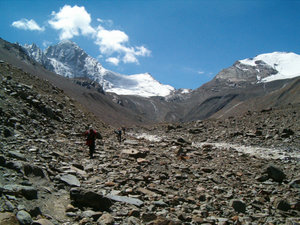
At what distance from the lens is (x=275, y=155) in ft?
47.7

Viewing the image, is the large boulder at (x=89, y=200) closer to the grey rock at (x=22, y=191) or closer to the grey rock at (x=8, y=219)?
the grey rock at (x=22, y=191)

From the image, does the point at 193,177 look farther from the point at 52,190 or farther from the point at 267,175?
the point at 52,190

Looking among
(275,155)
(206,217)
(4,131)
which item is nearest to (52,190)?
(206,217)

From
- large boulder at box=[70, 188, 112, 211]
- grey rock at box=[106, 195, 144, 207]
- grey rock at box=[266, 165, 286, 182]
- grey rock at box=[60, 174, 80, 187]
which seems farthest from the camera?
grey rock at box=[266, 165, 286, 182]

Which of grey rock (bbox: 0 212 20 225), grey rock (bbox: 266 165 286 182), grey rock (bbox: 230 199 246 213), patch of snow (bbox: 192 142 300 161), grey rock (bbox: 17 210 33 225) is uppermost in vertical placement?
patch of snow (bbox: 192 142 300 161)

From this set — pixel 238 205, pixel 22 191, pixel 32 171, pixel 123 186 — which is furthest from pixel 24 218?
pixel 238 205

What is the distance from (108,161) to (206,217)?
5.09m

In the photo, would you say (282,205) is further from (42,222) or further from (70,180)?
(42,222)

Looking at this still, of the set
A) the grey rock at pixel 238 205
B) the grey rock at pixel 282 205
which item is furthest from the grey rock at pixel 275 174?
the grey rock at pixel 238 205

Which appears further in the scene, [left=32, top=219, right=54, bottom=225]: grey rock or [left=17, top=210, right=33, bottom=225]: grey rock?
[left=32, top=219, right=54, bottom=225]: grey rock

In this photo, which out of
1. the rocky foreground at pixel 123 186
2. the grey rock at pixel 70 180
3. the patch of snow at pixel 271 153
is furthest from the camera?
the patch of snow at pixel 271 153

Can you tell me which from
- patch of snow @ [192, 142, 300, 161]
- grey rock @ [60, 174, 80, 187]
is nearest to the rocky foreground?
grey rock @ [60, 174, 80, 187]

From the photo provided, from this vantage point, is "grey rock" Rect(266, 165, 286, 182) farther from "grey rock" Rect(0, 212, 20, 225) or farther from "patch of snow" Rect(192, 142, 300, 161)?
"grey rock" Rect(0, 212, 20, 225)

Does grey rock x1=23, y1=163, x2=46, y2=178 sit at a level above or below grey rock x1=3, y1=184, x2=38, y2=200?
above
